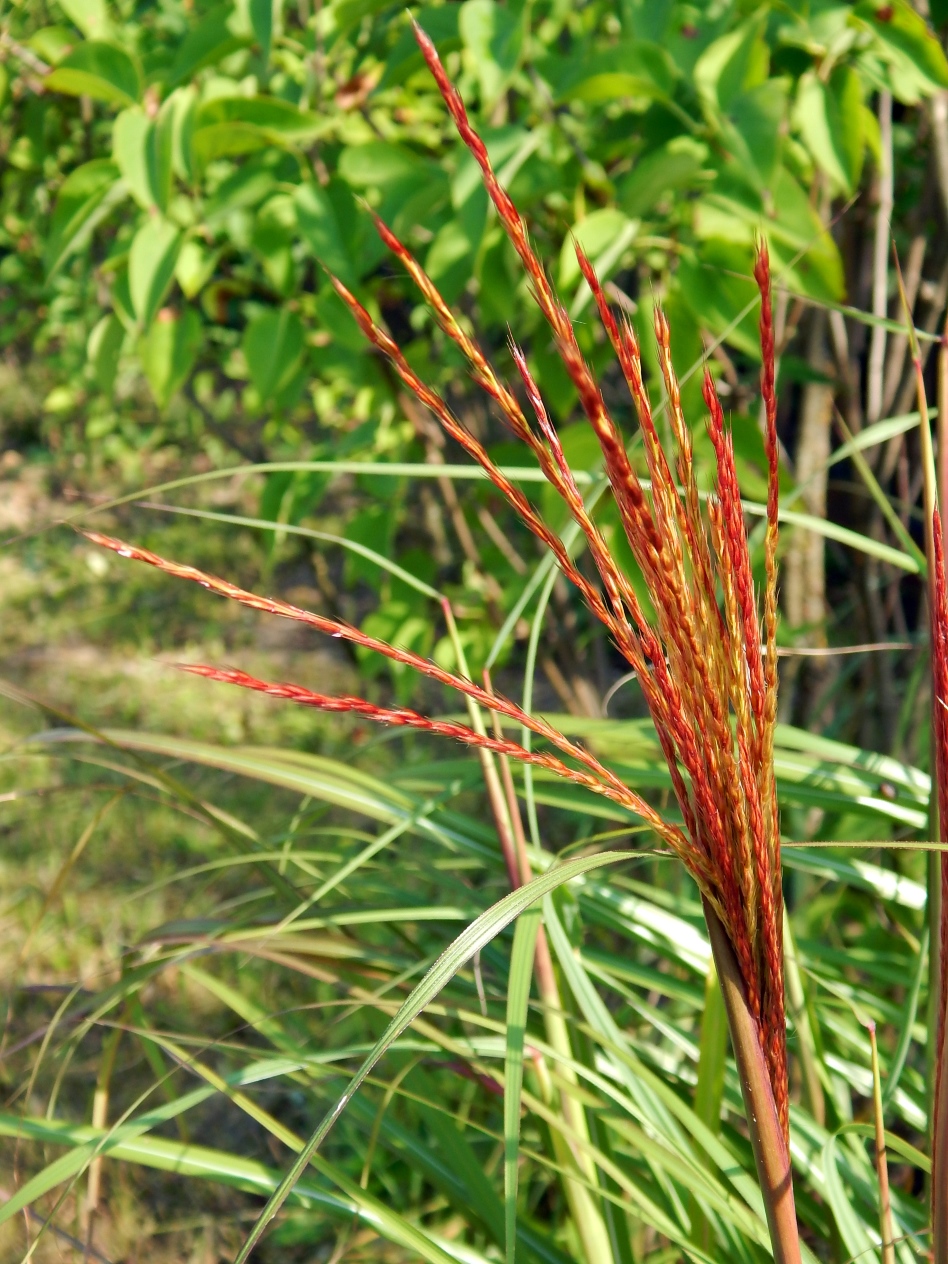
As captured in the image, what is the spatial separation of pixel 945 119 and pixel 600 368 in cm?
59

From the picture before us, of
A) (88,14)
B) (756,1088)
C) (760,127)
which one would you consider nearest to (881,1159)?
(756,1088)

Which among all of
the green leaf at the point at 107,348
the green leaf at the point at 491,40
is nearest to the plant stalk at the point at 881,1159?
the green leaf at the point at 491,40

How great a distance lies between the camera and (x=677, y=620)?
1.49ft

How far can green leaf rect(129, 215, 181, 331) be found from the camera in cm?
136

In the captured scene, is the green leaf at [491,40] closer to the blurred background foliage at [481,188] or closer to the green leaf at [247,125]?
the blurred background foliage at [481,188]

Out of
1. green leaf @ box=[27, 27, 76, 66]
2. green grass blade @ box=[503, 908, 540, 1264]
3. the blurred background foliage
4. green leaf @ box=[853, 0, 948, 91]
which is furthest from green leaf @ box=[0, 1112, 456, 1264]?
green leaf @ box=[27, 27, 76, 66]

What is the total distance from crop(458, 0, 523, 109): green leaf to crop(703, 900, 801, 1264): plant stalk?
99cm

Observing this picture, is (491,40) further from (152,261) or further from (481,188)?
(152,261)

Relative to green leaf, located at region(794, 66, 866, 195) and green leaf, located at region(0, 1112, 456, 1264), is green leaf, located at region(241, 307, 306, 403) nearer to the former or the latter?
green leaf, located at region(794, 66, 866, 195)

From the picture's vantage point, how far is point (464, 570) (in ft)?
6.81

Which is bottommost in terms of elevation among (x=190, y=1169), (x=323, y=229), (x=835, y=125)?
(x=190, y=1169)

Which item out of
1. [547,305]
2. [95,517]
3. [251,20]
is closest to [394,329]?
[251,20]

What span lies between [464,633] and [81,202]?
848mm

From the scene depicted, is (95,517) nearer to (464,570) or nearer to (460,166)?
(464,570)
